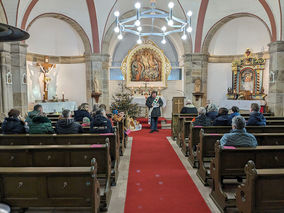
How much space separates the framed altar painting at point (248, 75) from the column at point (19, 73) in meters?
11.0

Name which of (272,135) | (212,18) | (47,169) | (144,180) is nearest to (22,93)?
(144,180)

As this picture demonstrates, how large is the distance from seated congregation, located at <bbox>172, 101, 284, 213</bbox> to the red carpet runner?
13.8 inches

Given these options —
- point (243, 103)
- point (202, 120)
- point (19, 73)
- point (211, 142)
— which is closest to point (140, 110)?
point (243, 103)

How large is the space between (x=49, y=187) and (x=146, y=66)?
41.1 ft

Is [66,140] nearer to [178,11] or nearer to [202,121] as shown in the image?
[202,121]

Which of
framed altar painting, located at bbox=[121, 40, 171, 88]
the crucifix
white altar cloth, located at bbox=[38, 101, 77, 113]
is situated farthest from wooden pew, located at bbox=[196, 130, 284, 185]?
the crucifix

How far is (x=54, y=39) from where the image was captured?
42.5 ft

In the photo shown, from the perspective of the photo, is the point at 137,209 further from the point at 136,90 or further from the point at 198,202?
the point at 136,90

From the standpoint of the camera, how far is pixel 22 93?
30.8ft

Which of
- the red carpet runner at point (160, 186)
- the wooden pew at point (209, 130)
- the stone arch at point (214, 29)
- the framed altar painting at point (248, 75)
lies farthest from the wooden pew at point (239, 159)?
the stone arch at point (214, 29)

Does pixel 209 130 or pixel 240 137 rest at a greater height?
pixel 240 137

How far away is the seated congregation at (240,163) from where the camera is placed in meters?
2.38

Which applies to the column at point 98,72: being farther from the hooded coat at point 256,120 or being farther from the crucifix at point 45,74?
the hooded coat at point 256,120

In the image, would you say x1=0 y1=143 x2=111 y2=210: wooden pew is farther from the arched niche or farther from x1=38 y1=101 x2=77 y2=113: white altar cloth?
the arched niche
